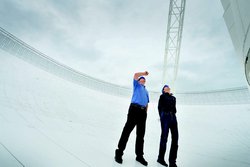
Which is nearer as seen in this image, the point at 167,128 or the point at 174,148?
the point at 174,148

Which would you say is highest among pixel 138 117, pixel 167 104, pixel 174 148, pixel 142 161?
pixel 167 104

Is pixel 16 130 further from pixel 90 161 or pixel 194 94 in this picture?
pixel 194 94

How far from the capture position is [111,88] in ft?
40.0

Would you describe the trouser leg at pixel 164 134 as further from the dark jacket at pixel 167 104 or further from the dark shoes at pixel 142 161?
the dark shoes at pixel 142 161

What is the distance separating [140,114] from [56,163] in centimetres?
102

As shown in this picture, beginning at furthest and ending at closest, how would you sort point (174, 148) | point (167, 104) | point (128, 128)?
point (167, 104)
point (174, 148)
point (128, 128)

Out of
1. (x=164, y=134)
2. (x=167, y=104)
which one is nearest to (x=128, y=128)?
(x=164, y=134)

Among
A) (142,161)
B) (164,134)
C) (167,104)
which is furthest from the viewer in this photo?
(167,104)

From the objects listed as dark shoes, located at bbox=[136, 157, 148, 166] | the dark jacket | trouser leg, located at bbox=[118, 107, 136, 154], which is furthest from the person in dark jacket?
trouser leg, located at bbox=[118, 107, 136, 154]

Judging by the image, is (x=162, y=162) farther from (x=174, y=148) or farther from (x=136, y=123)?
(x=136, y=123)

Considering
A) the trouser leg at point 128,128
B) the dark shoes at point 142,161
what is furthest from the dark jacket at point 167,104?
the dark shoes at point 142,161


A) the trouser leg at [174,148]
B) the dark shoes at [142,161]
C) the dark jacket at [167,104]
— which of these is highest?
the dark jacket at [167,104]

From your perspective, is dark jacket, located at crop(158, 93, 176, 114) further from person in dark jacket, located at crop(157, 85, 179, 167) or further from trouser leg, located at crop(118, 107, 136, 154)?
trouser leg, located at crop(118, 107, 136, 154)

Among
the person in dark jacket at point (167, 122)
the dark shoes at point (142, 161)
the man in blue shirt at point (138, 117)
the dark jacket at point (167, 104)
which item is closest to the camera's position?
the dark shoes at point (142, 161)
